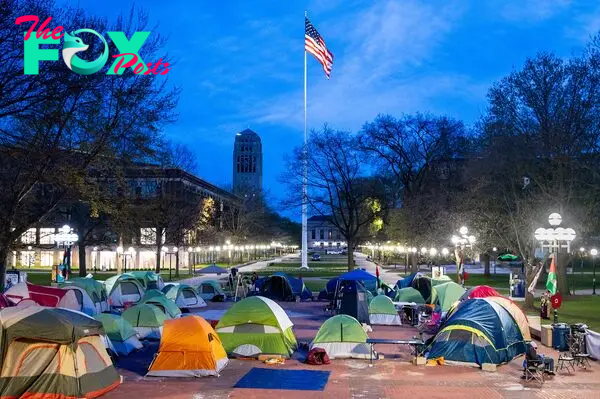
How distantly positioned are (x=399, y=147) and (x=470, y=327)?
123 feet

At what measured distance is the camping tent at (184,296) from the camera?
1350 inches

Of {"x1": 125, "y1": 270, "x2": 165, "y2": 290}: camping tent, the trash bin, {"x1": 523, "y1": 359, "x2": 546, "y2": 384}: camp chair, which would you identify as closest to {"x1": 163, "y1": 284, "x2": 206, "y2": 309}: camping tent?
{"x1": 125, "y1": 270, "x2": 165, "y2": 290}: camping tent

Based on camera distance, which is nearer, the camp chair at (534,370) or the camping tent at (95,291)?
the camp chair at (534,370)

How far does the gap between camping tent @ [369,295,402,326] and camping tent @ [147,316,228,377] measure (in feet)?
40.5

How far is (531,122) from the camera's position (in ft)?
119

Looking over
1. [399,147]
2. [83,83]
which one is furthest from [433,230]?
[83,83]

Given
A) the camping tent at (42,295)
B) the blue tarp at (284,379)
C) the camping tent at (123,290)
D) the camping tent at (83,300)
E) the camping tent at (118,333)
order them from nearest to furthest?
the blue tarp at (284,379)
the camping tent at (118,333)
the camping tent at (42,295)
the camping tent at (83,300)
the camping tent at (123,290)

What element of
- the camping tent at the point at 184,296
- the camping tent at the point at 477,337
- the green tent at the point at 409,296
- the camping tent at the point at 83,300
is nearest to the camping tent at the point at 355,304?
the green tent at the point at 409,296

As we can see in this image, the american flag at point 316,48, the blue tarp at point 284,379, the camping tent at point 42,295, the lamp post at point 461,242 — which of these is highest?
the american flag at point 316,48

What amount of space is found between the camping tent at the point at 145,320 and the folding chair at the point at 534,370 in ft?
41.4

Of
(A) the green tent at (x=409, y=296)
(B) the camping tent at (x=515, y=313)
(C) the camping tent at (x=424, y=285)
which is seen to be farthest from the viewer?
(C) the camping tent at (x=424, y=285)

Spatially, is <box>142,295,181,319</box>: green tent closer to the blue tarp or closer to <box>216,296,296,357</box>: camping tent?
<box>216,296,296,357</box>: camping tent

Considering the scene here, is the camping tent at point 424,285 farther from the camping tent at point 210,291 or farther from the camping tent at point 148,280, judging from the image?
the camping tent at point 148,280

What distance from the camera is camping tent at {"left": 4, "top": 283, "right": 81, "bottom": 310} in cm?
2352
